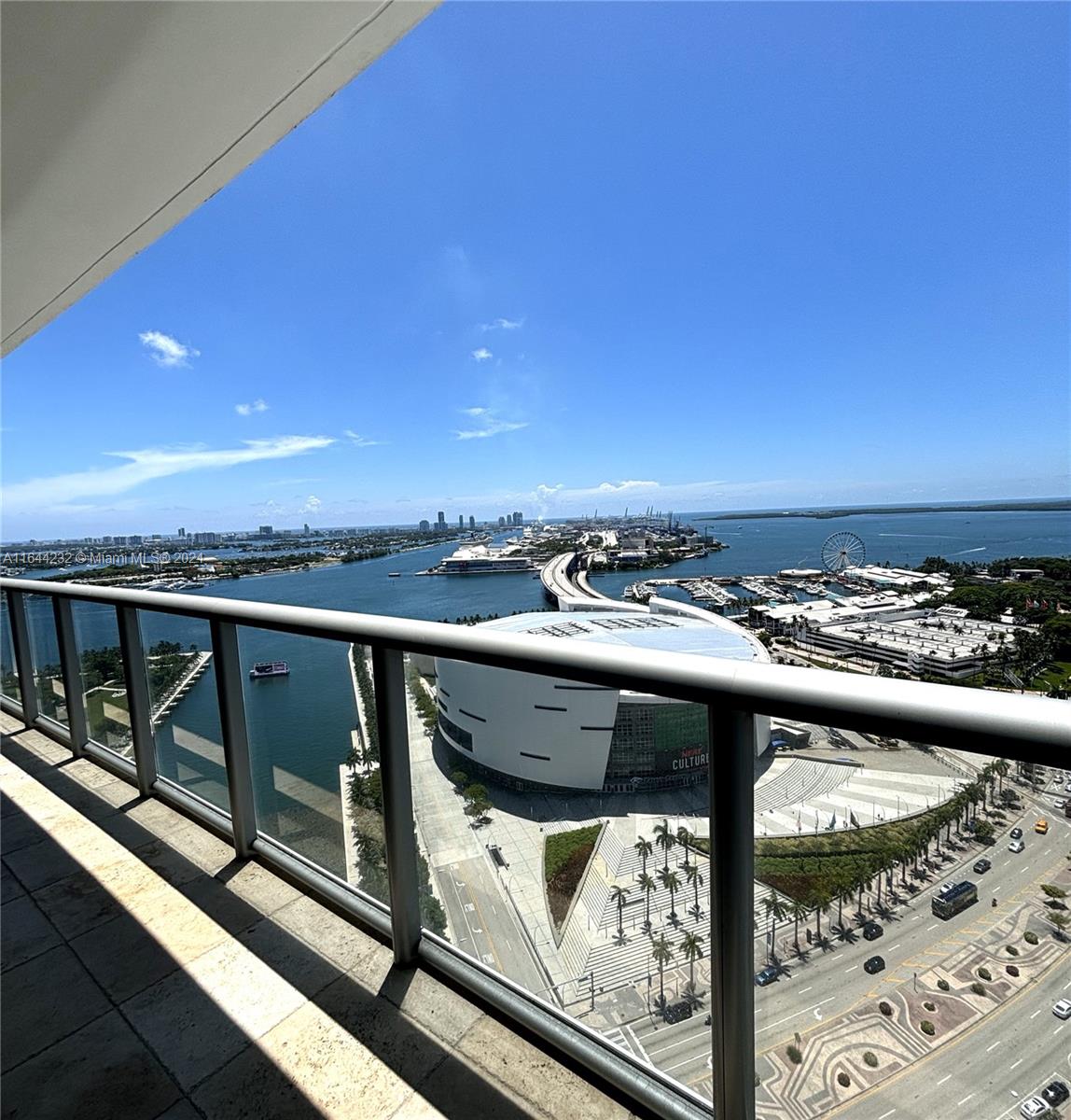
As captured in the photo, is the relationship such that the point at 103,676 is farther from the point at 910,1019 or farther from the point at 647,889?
the point at 910,1019

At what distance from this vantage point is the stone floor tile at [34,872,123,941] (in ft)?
6.59

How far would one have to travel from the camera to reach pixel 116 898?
213cm

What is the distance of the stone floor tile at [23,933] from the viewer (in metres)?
1.88

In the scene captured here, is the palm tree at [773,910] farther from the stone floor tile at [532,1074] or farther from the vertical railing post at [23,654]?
the vertical railing post at [23,654]

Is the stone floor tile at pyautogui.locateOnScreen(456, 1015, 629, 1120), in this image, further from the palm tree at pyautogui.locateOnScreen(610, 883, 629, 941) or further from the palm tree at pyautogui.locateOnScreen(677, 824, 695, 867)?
the palm tree at pyautogui.locateOnScreen(677, 824, 695, 867)

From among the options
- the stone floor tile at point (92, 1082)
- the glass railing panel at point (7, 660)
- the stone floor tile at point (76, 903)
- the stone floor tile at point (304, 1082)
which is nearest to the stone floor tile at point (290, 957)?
the stone floor tile at point (304, 1082)

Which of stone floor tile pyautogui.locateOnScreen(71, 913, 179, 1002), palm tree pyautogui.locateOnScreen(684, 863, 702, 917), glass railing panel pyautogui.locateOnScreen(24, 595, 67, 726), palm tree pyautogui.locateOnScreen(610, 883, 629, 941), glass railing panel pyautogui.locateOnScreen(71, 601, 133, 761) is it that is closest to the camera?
palm tree pyautogui.locateOnScreen(684, 863, 702, 917)

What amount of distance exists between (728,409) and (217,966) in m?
43.3

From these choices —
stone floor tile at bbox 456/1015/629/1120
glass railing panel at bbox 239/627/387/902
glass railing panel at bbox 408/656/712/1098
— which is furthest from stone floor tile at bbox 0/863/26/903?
stone floor tile at bbox 456/1015/629/1120

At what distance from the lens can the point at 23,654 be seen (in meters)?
3.98

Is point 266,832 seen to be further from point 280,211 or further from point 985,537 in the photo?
point 985,537

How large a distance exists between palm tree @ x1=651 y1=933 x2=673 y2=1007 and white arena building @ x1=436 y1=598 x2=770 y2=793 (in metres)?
0.32

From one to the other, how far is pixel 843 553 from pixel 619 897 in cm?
2484

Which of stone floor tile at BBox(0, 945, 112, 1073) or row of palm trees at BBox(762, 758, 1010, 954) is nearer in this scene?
row of palm trees at BBox(762, 758, 1010, 954)
